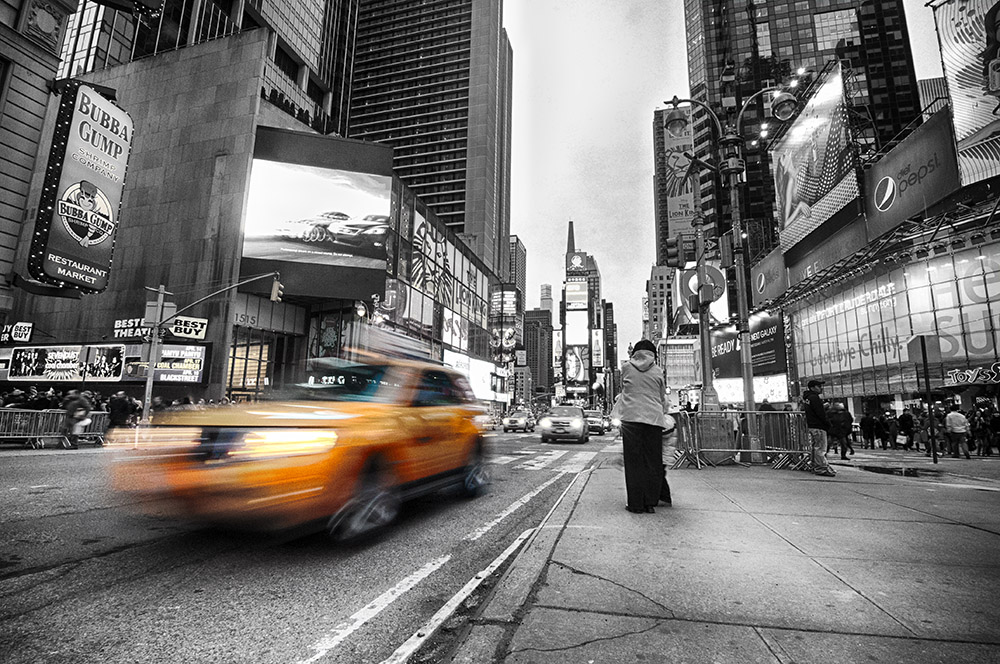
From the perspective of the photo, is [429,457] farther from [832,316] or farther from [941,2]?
[832,316]

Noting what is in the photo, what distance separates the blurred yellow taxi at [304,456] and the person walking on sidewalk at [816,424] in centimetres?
792

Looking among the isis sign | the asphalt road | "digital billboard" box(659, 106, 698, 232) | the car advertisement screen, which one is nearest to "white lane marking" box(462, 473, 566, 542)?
the asphalt road

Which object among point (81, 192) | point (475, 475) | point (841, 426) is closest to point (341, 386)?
point (475, 475)

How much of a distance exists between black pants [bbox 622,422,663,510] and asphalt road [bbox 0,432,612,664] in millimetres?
997

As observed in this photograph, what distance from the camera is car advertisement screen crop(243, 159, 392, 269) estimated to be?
1196 inches

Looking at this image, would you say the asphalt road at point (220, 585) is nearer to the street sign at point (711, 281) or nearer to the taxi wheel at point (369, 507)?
the taxi wheel at point (369, 507)

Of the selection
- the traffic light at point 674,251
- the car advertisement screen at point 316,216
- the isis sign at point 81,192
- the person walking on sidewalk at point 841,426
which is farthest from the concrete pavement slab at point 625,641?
the car advertisement screen at point 316,216

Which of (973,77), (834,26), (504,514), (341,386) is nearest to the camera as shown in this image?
(341,386)

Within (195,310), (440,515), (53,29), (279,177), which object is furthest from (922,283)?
(53,29)

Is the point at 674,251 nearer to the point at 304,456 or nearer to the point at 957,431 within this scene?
the point at 957,431

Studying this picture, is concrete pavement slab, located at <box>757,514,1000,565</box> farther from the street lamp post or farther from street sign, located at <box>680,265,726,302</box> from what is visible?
street sign, located at <box>680,265,726,302</box>

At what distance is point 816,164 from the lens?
26.6 meters

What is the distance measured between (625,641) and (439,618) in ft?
2.89

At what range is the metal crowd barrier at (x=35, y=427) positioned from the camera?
42.4ft
